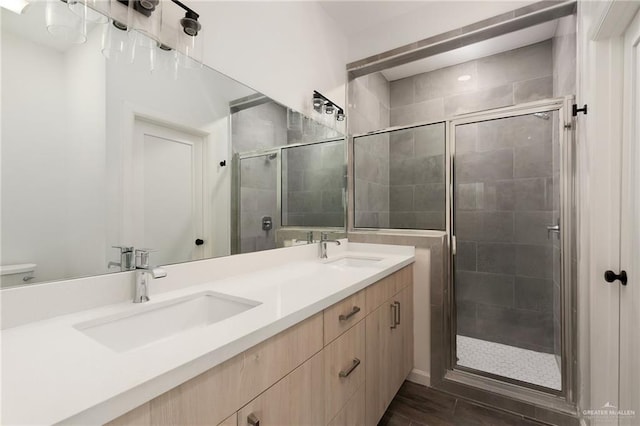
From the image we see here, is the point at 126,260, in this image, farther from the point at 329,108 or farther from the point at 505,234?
the point at 505,234

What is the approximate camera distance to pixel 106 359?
572mm

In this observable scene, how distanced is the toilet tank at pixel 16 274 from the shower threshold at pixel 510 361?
236 cm

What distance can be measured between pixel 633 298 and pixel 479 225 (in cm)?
135

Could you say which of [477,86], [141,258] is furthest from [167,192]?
[477,86]

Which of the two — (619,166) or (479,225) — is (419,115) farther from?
(619,166)

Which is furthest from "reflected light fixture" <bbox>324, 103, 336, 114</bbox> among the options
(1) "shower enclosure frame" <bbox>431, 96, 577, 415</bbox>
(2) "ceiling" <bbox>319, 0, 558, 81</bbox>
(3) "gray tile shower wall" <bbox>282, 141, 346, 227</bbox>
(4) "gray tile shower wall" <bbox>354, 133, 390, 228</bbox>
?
(1) "shower enclosure frame" <bbox>431, 96, 577, 415</bbox>

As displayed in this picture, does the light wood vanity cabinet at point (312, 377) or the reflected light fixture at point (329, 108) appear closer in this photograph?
the light wood vanity cabinet at point (312, 377)

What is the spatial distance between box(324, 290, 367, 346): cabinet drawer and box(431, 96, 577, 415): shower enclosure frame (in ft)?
3.09

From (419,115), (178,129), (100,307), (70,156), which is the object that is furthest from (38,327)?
(419,115)

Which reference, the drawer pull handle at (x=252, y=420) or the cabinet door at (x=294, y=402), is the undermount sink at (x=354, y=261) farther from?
the drawer pull handle at (x=252, y=420)

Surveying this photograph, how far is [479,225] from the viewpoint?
Answer: 8.36ft

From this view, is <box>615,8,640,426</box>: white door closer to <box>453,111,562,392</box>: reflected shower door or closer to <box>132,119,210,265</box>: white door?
<box>453,111,562,392</box>: reflected shower door

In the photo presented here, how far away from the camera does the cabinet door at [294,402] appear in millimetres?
733

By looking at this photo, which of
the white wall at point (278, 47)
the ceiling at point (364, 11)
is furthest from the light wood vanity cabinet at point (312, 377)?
the ceiling at point (364, 11)
